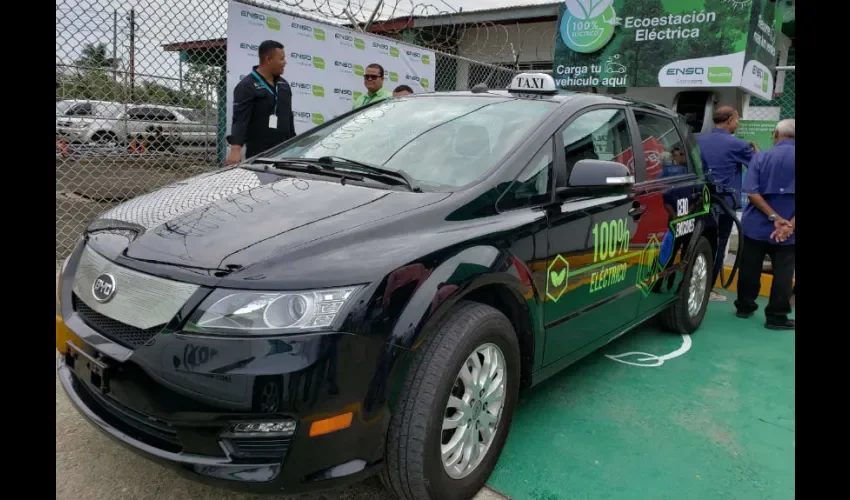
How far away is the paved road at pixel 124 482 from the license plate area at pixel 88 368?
0.32 m

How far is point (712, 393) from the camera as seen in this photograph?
11.8 feet

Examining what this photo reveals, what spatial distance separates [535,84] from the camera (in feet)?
11.1

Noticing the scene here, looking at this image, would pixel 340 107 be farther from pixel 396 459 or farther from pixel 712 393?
pixel 396 459

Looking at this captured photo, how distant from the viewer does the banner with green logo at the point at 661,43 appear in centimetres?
766

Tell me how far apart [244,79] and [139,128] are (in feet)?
6.75

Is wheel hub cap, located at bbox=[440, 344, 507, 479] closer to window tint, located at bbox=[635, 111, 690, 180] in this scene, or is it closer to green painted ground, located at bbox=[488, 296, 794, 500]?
green painted ground, located at bbox=[488, 296, 794, 500]

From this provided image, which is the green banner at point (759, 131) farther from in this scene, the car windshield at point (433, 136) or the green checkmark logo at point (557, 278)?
the green checkmark logo at point (557, 278)

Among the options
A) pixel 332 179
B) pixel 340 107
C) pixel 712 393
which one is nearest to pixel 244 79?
pixel 340 107

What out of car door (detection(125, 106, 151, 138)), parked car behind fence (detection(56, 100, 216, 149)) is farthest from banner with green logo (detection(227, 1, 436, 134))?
car door (detection(125, 106, 151, 138))

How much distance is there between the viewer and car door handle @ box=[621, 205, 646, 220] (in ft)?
11.3

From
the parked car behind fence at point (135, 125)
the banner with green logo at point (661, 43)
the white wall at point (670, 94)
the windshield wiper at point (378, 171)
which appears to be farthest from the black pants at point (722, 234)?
the parked car behind fence at point (135, 125)

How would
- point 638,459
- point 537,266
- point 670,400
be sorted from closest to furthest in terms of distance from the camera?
point 537,266 → point 638,459 → point 670,400

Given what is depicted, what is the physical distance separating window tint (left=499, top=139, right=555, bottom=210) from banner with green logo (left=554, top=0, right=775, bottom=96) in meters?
6.10

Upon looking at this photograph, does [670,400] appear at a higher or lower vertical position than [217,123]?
lower
